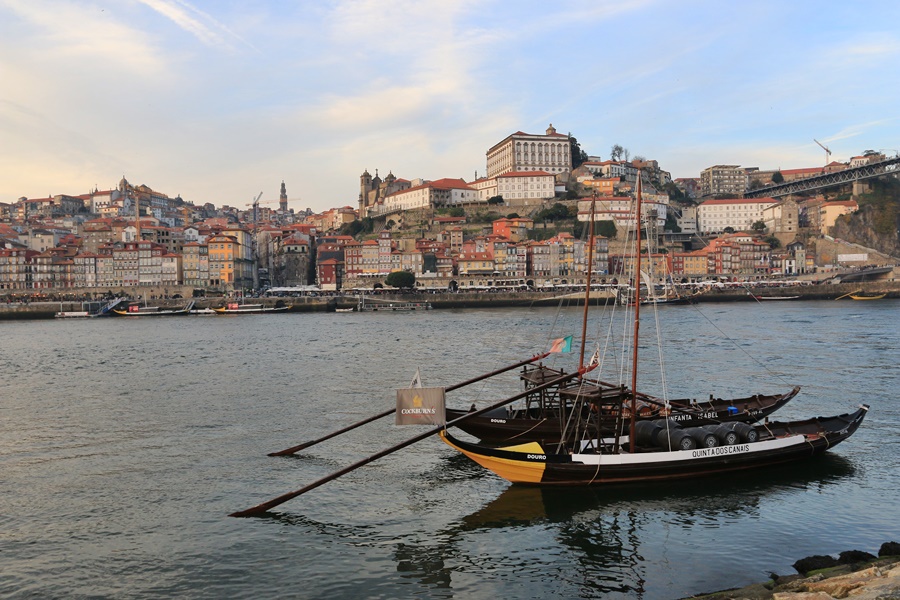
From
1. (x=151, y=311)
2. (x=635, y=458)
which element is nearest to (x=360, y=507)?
(x=635, y=458)

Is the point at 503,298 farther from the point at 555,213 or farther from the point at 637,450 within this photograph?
the point at 637,450

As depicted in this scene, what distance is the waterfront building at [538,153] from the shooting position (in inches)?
4719

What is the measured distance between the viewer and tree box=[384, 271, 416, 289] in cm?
9006

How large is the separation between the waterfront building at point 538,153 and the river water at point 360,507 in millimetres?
96562

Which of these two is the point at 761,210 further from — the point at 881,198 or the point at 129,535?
the point at 129,535

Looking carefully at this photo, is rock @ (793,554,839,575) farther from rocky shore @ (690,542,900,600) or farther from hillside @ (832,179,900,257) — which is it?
hillside @ (832,179,900,257)

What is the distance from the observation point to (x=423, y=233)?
110 metres

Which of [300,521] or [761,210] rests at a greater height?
[761,210]

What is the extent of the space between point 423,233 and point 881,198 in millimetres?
68333

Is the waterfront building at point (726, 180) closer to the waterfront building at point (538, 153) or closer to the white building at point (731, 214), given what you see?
the white building at point (731, 214)

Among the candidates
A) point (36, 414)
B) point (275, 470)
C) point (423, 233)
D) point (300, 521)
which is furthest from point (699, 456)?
point (423, 233)

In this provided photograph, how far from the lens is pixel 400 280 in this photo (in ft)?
296

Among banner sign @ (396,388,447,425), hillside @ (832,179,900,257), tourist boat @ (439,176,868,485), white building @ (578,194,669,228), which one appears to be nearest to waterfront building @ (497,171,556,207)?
white building @ (578,194,669,228)

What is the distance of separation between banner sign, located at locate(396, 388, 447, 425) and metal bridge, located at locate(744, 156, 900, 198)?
121m
